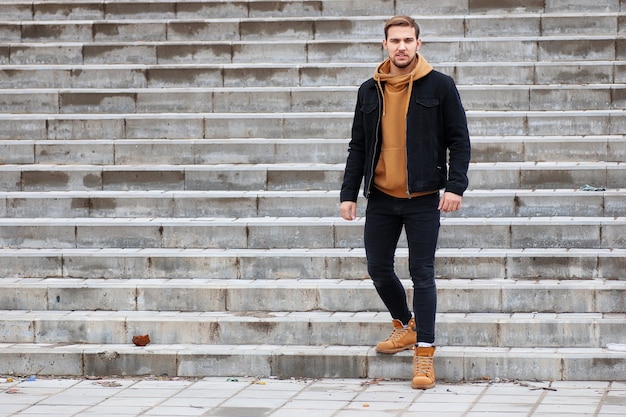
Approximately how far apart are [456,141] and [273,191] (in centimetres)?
280

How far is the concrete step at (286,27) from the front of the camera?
11.0 metres

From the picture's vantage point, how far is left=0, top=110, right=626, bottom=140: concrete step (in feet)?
31.4

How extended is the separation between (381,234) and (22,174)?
3.83m

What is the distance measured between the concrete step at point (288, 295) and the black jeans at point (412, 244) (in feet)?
1.91

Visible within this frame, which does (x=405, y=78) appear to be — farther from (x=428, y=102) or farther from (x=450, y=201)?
(x=450, y=201)

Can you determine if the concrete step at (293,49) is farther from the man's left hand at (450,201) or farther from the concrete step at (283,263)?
the man's left hand at (450,201)

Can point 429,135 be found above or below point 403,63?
below

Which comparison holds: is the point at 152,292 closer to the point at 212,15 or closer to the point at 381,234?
the point at 381,234

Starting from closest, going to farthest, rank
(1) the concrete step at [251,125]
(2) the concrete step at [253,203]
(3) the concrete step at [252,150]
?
(2) the concrete step at [253,203] → (3) the concrete step at [252,150] → (1) the concrete step at [251,125]

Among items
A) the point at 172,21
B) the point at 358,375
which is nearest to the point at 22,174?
the point at 172,21

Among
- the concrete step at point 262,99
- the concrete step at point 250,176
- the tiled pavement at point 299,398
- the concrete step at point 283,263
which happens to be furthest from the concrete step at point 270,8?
the tiled pavement at point 299,398

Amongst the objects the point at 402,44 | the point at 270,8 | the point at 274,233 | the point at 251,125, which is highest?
the point at 270,8

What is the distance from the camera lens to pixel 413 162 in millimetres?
6602

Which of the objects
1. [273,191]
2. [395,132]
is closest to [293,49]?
[273,191]
